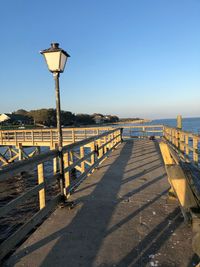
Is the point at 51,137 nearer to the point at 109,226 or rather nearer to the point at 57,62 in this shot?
the point at 57,62

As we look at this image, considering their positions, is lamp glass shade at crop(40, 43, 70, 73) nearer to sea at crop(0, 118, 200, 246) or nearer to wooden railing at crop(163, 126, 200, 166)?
wooden railing at crop(163, 126, 200, 166)

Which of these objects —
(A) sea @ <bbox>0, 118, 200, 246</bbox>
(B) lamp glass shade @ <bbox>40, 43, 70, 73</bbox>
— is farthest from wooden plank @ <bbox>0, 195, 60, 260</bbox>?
(A) sea @ <bbox>0, 118, 200, 246</bbox>

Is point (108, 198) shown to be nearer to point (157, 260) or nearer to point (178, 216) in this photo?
point (178, 216)

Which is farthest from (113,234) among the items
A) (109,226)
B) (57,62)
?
(57,62)

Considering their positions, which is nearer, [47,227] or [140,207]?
[47,227]

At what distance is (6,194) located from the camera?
15055 millimetres

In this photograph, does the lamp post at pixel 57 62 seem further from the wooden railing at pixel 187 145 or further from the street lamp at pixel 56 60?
the wooden railing at pixel 187 145

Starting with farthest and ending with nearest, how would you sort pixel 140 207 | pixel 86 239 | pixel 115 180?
pixel 115 180 → pixel 140 207 → pixel 86 239

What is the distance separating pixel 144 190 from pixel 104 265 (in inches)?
117

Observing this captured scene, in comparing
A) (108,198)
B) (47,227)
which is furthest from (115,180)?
(47,227)

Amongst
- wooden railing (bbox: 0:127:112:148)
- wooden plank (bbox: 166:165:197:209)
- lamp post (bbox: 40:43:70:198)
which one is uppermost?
lamp post (bbox: 40:43:70:198)

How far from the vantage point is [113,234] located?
3.51 m

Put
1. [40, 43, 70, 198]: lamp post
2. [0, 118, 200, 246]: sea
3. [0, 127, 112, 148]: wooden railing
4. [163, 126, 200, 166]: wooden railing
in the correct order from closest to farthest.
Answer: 1. [40, 43, 70, 198]: lamp post
2. [163, 126, 200, 166]: wooden railing
3. [0, 118, 200, 246]: sea
4. [0, 127, 112, 148]: wooden railing

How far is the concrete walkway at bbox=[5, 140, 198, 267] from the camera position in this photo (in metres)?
2.91
